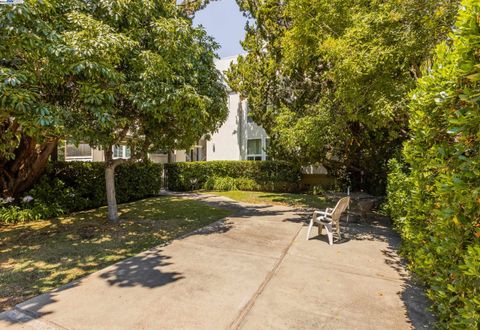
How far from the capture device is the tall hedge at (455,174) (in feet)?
6.37

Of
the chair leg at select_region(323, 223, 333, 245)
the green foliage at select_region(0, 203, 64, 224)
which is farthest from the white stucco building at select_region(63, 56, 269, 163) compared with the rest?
the chair leg at select_region(323, 223, 333, 245)

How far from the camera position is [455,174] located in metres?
2.23

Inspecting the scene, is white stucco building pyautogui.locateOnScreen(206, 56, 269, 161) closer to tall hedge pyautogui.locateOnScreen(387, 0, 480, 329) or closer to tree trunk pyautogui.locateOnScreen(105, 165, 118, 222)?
tree trunk pyautogui.locateOnScreen(105, 165, 118, 222)

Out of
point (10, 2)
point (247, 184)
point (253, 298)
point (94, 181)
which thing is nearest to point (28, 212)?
point (94, 181)

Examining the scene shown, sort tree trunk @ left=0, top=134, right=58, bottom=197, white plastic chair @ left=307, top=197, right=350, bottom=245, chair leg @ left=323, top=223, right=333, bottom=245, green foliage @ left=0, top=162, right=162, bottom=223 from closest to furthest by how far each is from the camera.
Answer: chair leg @ left=323, top=223, right=333, bottom=245, white plastic chair @ left=307, top=197, right=350, bottom=245, green foliage @ left=0, top=162, right=162, bottom=223, tree trunk @ left=0, top=134, right=58, bottom=197

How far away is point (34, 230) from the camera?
23.7 feet

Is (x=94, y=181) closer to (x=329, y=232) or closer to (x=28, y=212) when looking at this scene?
(x=28, y=212)

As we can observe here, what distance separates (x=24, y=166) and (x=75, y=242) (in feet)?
15.8

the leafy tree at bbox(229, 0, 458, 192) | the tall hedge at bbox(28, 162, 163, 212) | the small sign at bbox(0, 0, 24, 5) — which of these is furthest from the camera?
the tall hedge at bbox(28, 162, 163, 212)

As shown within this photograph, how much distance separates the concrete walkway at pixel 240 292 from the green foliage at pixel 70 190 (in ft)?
18.5

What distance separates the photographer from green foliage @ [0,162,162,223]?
841 cm

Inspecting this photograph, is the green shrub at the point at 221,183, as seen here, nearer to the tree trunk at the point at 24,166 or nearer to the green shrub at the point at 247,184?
the green shrub at the point at 247,184

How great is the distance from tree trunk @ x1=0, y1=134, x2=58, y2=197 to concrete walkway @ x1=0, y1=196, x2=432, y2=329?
645cm

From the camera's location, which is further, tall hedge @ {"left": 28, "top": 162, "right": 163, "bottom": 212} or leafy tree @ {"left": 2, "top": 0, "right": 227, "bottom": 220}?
tall hedge @ {"left": 28, "top": 162, "right": 163, "bottom": 212}
